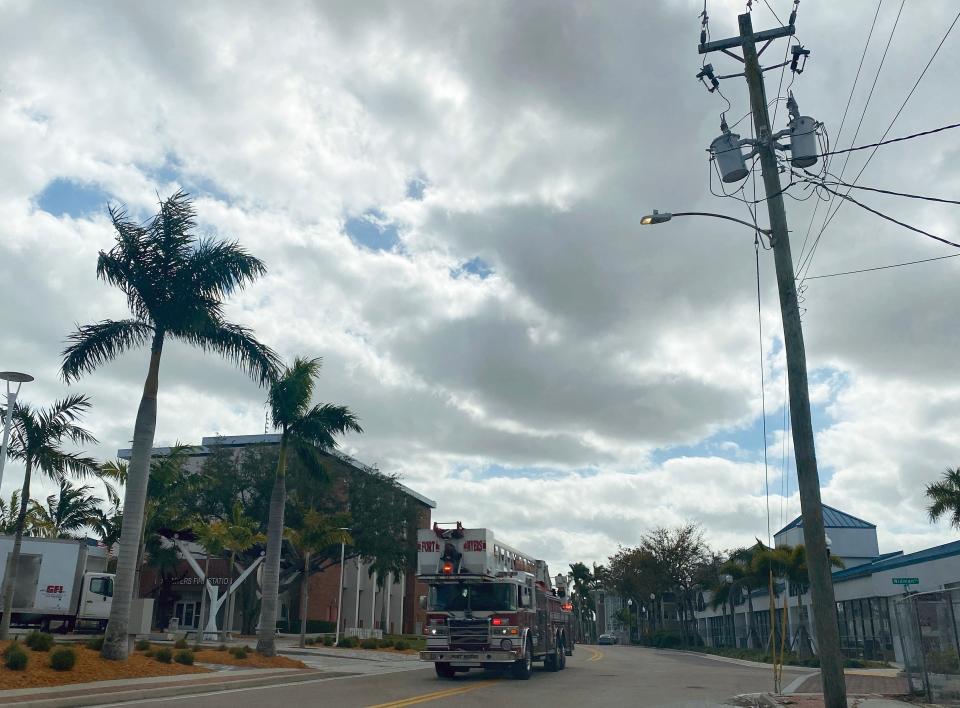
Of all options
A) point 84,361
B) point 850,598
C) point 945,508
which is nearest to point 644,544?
point 850,598

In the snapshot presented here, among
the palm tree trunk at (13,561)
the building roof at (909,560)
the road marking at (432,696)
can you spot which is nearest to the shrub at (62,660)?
the palm tree trunk at (13,561)

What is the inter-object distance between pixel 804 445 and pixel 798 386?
96cm

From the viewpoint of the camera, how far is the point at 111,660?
17.7 meters

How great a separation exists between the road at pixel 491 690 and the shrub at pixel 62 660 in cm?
258

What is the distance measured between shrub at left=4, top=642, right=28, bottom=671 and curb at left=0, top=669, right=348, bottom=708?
5.13 feet

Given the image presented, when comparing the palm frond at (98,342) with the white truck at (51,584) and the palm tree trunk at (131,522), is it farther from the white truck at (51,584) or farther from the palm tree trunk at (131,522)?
the white truck at (51,584)

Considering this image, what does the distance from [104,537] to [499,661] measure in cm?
2924

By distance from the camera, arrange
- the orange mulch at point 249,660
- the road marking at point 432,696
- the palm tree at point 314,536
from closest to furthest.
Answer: the road marking at point 432,696 → the orange mulch at point 249,660 → the palm tree at point 314,536

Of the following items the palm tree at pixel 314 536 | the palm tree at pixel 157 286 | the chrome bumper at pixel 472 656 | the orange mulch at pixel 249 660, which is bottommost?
the orange mulch at pixel 249 660

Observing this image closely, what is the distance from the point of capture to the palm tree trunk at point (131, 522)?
59.4 feet

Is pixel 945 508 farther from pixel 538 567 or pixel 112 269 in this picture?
pixel 112 269

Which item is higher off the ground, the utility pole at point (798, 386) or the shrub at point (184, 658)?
the utility pole at point (798, 386)

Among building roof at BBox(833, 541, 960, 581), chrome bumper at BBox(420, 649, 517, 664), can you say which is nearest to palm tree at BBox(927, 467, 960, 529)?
building roof at BBox(833, 541, 960, 581)

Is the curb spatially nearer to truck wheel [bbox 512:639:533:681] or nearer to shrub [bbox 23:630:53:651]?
shrub [bbox 23:630:53:651]
